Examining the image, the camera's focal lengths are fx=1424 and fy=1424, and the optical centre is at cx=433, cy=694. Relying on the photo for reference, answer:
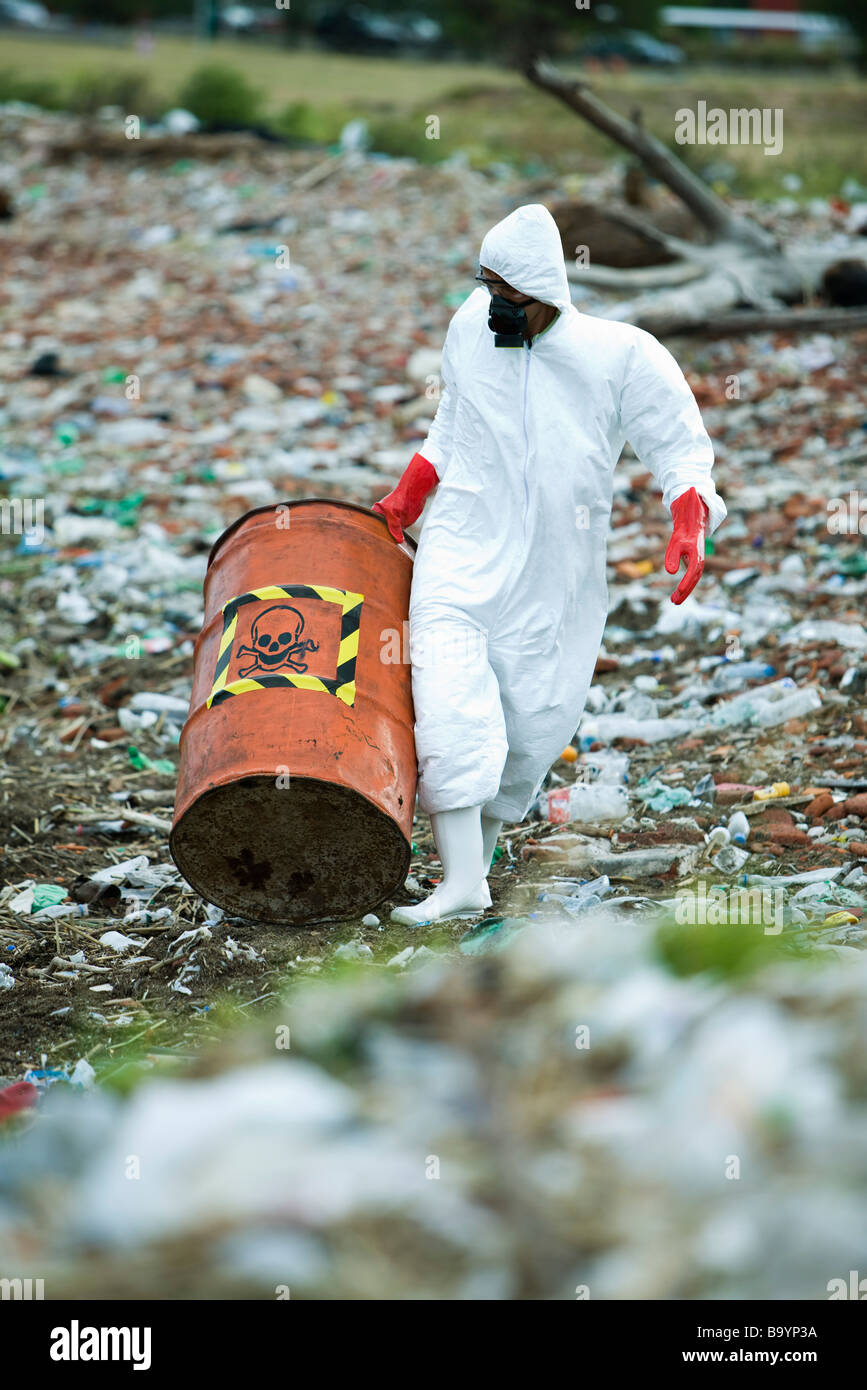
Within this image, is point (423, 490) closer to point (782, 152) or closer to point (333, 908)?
point (333, 908)

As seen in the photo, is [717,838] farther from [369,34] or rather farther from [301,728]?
[369,34]

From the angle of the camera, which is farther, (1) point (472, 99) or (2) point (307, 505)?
(1) point (472, 99)

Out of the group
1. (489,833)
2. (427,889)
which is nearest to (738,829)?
(489,833)

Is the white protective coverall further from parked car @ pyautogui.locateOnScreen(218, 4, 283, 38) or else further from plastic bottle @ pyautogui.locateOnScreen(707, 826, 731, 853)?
parked car @ pyautogui.locateOnScreen(218, 4, 283, 38)

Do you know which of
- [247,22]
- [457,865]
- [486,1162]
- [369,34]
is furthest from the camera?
[247,22]

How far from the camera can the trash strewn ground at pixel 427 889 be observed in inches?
67.1

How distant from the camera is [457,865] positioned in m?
3.28

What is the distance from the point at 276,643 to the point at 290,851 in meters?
0.47

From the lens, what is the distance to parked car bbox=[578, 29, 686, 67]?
2953 cm

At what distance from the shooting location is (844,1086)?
1843 millimetres

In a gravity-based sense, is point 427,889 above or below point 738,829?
below

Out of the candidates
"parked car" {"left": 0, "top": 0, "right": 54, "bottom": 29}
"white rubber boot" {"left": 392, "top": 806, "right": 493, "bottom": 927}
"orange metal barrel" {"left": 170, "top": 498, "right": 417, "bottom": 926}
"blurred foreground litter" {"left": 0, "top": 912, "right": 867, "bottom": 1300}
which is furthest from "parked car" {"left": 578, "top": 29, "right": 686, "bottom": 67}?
"blurred foreground litter" {"left": 0, "top": 912, "right": 867, "bottom": 1300}

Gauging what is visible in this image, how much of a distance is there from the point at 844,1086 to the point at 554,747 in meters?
1.70

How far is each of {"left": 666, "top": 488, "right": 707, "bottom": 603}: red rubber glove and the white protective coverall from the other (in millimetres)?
Result: 37
